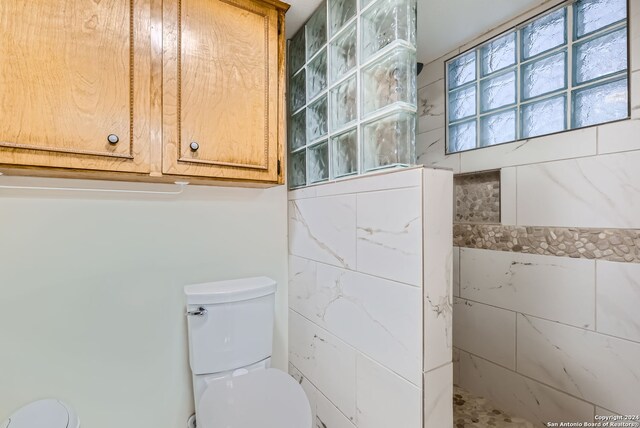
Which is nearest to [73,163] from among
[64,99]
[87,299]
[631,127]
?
[64,99]

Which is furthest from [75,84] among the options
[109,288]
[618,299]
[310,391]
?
[618,299]

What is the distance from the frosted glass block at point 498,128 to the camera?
149 centimetres

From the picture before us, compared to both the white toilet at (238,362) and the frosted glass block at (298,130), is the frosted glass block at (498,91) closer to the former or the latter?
the frosted glass block at (298,130)

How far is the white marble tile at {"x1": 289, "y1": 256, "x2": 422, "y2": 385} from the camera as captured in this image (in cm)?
82

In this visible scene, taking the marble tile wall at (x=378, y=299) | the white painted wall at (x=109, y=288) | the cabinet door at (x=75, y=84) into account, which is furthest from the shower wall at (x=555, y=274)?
the cabinet door at (x=75, y=84)

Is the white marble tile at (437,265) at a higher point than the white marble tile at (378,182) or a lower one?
lower

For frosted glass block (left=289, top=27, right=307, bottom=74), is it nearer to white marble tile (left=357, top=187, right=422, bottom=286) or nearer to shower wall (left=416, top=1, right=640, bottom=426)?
white marble tile (left=357, top=187, right=422, bottom=286)

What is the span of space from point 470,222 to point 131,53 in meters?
1.77

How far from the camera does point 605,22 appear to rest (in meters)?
1.18

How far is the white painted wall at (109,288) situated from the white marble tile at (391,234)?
664mm

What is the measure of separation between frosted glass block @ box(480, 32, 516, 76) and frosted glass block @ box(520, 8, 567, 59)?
0.18ft

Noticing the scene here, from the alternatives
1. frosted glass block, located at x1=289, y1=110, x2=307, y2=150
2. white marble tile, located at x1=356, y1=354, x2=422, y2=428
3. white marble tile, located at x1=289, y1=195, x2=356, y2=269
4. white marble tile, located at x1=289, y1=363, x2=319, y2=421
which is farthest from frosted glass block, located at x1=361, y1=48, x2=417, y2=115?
white marble tile, located at x1=289, y1=363, x2=319, y2=421

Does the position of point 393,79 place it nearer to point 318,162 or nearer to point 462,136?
point 318,162

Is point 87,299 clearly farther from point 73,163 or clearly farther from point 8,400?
point 73,163
